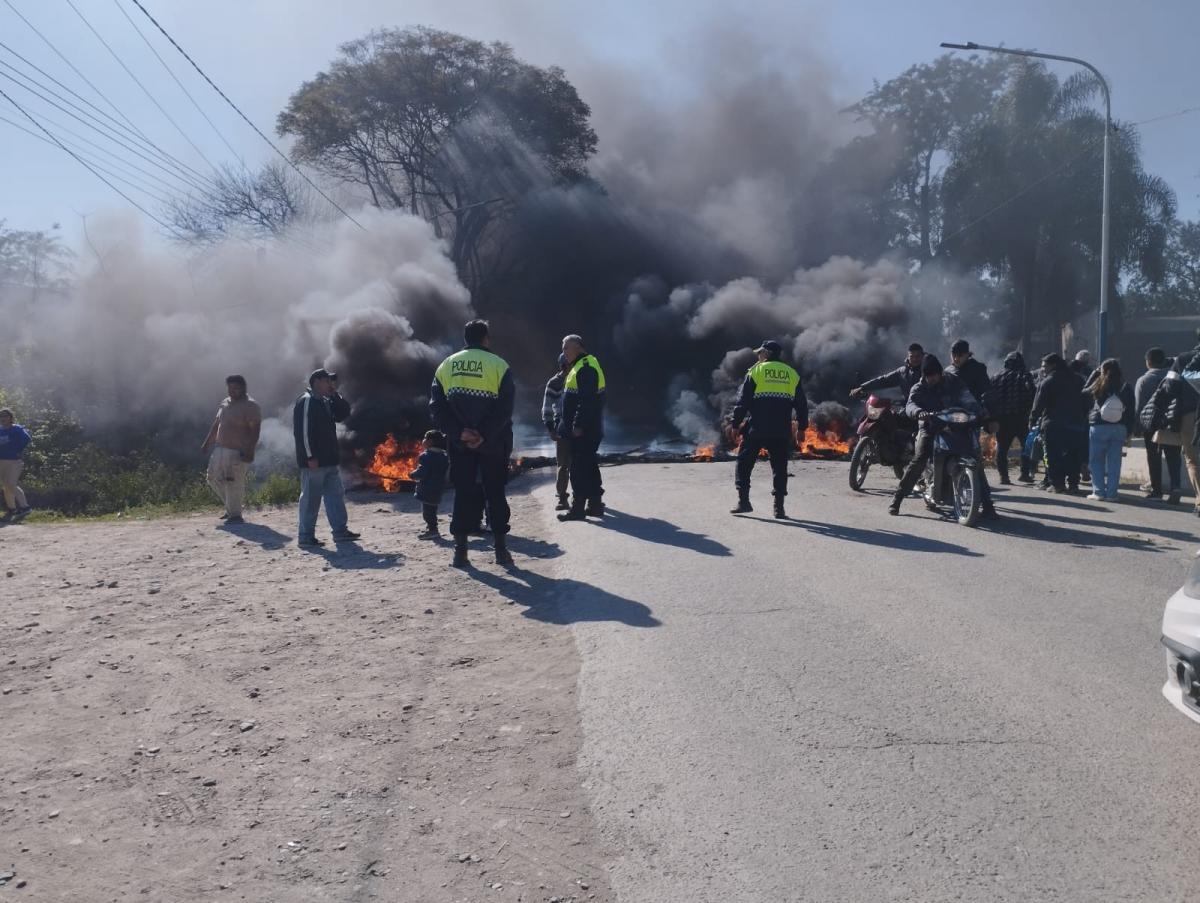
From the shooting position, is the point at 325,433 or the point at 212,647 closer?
the point at 212,647

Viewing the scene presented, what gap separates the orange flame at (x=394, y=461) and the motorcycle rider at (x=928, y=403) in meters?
7.50

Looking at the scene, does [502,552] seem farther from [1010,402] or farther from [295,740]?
[1010,402]

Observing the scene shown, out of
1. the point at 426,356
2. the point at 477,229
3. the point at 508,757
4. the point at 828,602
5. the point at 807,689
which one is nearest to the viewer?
the point at 508,757

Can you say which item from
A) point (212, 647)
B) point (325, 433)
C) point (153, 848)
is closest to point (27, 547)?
point (325, 433)

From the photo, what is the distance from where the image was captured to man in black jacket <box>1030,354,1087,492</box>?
11969 millimetres

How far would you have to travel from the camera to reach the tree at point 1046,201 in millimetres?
33594

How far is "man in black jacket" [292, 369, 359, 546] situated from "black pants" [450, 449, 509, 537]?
227cm

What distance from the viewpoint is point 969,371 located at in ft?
36.5

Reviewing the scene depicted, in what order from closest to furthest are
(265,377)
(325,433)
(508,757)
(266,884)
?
(266,884), (508,757), (325,433), (265,377)

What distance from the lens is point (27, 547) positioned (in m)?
10.7

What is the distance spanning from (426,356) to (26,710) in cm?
1539

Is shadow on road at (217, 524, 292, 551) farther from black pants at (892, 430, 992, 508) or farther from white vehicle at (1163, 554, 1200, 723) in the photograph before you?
white vehicle at (1163, 554, 1200, 723)

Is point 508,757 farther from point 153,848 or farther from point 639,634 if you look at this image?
point 639,634

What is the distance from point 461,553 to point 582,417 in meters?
2.44
